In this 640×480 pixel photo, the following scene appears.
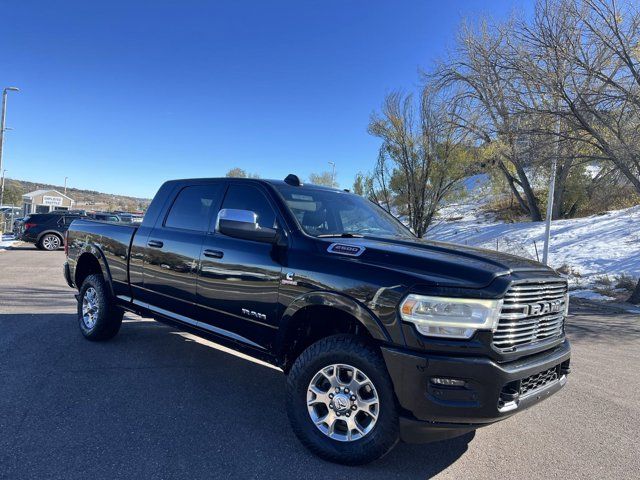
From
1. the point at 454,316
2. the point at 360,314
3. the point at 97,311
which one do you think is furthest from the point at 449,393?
the point at 97,311

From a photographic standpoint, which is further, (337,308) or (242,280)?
(242,280)

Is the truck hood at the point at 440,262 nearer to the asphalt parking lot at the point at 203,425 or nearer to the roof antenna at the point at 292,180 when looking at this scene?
the roof antenna at the point at 292,180

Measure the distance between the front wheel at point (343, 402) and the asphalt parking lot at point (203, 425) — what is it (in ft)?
0.48

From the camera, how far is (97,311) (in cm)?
552

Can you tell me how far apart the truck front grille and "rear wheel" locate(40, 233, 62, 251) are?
68.2 feet

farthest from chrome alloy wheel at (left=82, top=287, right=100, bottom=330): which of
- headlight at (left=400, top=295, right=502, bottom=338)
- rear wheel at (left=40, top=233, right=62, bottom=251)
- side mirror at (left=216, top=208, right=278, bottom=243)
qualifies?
rear wheel at (left=40, top=233, right=62, bottom=251)

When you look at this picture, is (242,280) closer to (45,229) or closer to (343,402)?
(343,402)

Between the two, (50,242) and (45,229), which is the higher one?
(45,229)

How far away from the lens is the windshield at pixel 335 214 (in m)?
3.86

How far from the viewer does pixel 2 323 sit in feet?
20.7

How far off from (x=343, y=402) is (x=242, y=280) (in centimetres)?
126

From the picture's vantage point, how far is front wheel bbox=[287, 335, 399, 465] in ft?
9.38

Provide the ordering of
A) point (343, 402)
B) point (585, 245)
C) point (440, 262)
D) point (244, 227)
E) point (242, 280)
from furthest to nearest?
point (585, 245), point (242, 280), point (244, 227), point (343, 402), point (440, 262)

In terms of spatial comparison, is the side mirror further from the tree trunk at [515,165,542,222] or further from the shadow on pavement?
the tree trunk at [515,165,542,222]
